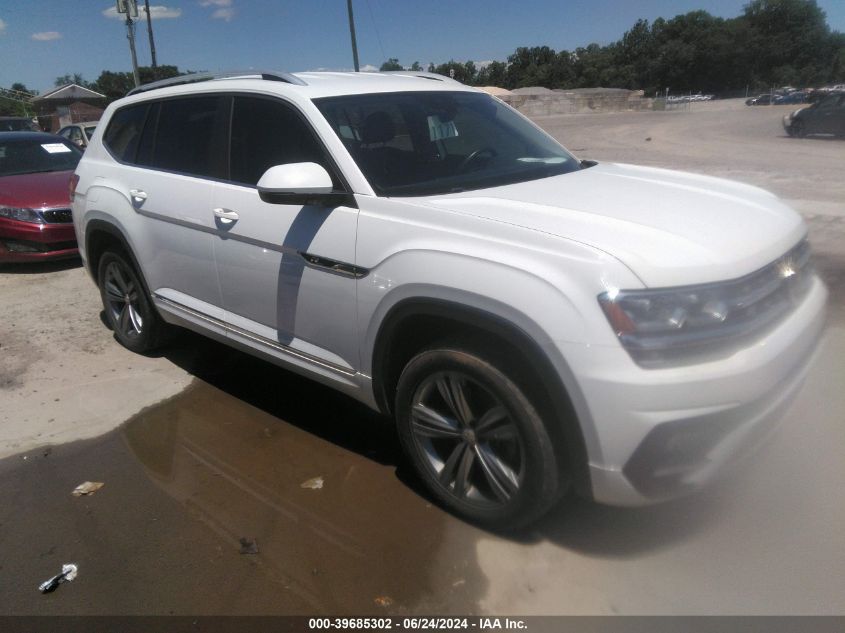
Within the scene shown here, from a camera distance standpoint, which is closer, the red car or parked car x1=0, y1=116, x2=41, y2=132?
the red car

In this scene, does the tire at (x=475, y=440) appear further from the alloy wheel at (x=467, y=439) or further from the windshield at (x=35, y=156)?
the windshield at (x=35, y=156)

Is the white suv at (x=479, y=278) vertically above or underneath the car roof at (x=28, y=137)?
underneath

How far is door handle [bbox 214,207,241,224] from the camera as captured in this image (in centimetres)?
366

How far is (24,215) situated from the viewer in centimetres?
747

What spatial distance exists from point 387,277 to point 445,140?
118 centimetres

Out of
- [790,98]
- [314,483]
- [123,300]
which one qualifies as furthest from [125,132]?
[790,98]

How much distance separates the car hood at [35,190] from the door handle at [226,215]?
4804mm

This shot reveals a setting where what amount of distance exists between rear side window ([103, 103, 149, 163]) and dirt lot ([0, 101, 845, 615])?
1573mm

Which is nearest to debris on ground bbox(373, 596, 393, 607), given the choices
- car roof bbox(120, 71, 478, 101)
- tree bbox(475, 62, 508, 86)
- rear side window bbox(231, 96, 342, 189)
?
rear side window bbox(231, 96, 342, 189)

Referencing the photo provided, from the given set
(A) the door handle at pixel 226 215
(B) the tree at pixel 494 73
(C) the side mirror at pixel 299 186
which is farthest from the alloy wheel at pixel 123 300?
(B) the tree at pixel 494 73

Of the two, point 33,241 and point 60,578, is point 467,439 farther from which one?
point 33,241

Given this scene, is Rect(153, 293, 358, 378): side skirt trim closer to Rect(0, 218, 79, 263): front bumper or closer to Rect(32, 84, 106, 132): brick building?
Rect(0, 218, 79, 263): front bumper

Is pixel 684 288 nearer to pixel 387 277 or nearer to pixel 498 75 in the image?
pixel 387 277

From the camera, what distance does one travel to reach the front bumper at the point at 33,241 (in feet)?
24.4
